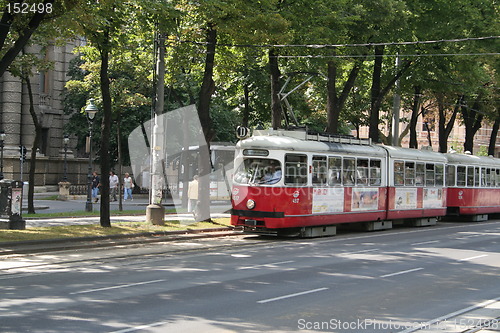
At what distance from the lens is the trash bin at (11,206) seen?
19969 mm

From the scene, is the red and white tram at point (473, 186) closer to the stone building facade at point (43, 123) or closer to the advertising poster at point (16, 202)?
the advertising poster at point (16, 202)

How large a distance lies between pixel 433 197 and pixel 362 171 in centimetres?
693

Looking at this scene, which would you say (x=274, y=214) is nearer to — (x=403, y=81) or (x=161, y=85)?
(x=161, y=85)

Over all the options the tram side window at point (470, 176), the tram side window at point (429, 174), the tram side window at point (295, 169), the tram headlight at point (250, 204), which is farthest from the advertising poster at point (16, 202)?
the tram side window at point (470, 176)

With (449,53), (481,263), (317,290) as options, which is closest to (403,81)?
(449,53)

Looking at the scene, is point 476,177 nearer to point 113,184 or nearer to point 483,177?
point 483,177

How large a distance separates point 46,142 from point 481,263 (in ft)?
115

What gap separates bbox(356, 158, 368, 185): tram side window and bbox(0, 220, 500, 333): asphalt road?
16.8ft

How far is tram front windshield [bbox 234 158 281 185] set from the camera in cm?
2100

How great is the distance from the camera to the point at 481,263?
1644cm

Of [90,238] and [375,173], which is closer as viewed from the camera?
[90,238]

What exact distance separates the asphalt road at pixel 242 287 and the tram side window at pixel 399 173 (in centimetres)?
742

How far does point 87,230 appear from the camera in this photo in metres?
20.4

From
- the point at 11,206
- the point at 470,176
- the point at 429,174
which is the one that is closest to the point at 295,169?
the point at 11,206
